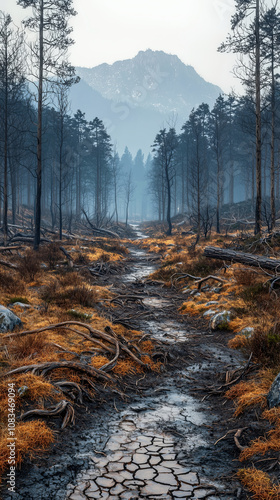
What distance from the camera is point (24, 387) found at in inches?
162

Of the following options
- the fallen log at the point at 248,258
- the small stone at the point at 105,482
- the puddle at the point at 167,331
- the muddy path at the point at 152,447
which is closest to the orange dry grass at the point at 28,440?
the muddy path at the point at 152,447

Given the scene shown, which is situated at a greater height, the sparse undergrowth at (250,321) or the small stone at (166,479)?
the sparse undergrowth at (250,321)

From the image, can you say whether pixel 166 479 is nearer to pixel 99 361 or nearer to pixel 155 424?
pixel 155 424

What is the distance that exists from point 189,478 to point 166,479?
0.70 feet

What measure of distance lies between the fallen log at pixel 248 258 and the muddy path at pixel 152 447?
3645 millimetres

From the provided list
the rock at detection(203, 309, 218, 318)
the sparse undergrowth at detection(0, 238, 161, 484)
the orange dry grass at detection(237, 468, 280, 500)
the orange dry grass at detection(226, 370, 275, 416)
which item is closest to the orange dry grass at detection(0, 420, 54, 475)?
the sparse undergrowth at detection(0, 238, 161, 484)

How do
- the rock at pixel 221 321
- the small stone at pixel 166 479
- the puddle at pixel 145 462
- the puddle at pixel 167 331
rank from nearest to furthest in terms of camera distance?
the puddle at pixel 145 462 → the small stone at pixel 166 479 → the puddle at pixel 167 331 → the rock at pixel 221 321

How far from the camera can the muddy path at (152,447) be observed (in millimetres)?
2848

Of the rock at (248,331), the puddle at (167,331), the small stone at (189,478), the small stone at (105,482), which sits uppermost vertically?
the rock at (248,331)

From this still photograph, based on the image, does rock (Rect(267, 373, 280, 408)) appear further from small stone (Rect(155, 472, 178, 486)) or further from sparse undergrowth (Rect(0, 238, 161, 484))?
sparse undergrowth (Rect(0, 238, 161, 484))

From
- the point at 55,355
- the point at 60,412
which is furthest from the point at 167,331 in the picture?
the point at 60,412

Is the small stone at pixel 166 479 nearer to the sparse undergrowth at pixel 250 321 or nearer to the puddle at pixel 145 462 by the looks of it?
the puddle at pixel 145 462

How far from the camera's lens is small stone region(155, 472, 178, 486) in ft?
9.71

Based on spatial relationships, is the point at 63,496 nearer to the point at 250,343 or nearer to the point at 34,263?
the point at 250,343
